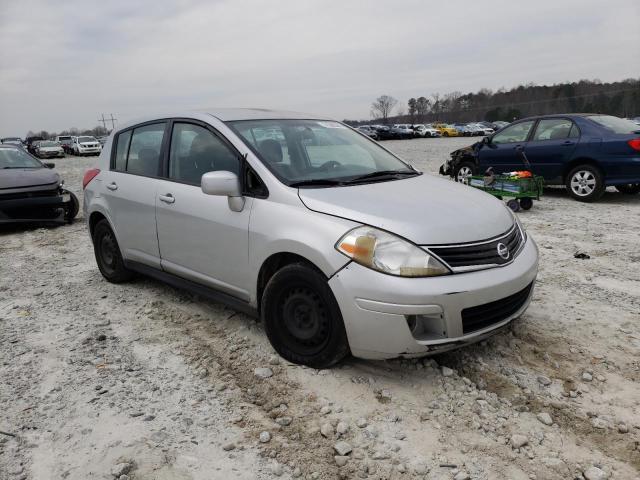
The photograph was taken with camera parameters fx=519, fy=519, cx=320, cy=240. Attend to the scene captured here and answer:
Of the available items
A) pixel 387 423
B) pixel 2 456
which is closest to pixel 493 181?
pixel 387 423

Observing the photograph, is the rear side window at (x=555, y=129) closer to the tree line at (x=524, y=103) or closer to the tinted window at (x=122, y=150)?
the tinted window at (x=122, y=150)

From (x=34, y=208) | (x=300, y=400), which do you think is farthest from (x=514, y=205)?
(x=34, y=208)

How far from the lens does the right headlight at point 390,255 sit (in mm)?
2922

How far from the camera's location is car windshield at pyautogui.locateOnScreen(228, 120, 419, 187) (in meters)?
3.69

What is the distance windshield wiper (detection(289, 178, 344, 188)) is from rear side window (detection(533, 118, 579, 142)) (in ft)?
24.2

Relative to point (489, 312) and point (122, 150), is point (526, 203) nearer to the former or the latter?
point (489, 312)

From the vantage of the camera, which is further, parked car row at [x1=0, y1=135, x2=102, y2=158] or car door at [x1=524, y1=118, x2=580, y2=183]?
parked car row at [x1=0, y1=135, x2=102, y2=158]

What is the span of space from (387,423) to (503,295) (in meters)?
1.02

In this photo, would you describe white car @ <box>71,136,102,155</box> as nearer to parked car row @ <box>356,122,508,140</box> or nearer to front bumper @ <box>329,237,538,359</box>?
parked car row @ <box>356,122,508,140</box>

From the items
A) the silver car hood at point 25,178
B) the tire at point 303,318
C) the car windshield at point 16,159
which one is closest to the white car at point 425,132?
the car windshield at point 16,159

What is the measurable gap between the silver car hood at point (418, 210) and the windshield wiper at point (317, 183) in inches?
3.5

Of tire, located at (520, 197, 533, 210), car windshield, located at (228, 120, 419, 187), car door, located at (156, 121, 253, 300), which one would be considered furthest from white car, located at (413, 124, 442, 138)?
car door, located at (156, 121, 253, 300)

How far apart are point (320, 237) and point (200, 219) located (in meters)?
1.21

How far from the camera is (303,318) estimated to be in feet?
10.9
